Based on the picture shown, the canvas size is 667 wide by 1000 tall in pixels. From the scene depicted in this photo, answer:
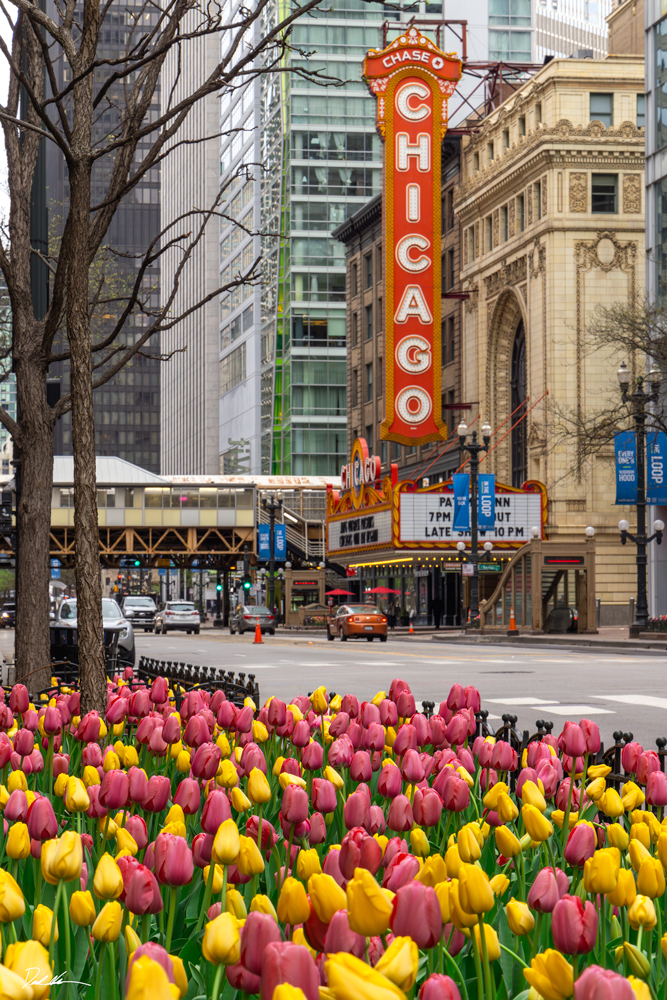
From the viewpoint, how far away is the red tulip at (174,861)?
2951 millimetres

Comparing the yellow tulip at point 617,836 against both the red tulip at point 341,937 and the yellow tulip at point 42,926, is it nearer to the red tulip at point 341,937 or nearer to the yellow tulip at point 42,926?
the red tulip at point 341,937

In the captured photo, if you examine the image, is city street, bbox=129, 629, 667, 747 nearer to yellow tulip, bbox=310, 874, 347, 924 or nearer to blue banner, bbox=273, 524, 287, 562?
yellow tulip, bbox=310, 874, 347, 924

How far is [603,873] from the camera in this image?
9.75 feet

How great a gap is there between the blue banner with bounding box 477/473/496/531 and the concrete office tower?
9169 centimetres

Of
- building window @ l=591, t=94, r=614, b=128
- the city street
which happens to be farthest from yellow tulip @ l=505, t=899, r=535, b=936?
building window @ l=591, t=94, r=614, b=128

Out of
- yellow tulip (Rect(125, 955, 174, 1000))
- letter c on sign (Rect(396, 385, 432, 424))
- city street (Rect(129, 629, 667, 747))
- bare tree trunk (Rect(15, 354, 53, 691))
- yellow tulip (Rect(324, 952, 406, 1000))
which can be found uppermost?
letter c on sign (Rect(396, 385, 432, 424))

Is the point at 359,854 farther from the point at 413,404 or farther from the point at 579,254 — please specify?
the point at 579,254

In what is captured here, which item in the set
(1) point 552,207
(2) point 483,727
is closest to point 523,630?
(1) point 552,207

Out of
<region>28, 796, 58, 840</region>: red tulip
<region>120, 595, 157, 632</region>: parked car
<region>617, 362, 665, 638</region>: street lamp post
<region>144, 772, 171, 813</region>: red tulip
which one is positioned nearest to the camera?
<region>28, 796, 58, 840</region>: red tulip

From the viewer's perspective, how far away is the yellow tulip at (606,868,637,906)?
2.89 m

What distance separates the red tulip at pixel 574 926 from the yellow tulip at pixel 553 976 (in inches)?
10.7

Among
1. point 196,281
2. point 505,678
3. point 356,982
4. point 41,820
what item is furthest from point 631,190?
point 196,281

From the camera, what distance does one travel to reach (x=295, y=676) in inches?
951

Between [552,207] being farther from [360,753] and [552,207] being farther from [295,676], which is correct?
[360,753]
